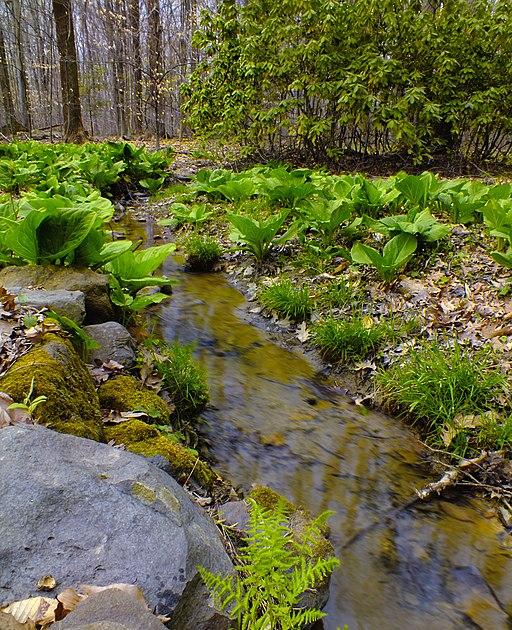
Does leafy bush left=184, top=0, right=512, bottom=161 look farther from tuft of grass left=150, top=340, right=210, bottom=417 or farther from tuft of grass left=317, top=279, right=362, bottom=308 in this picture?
tuft of grass left=150, top=340, right=210, bottom=417

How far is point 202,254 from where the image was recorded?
679cm

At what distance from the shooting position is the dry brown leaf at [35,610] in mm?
1120

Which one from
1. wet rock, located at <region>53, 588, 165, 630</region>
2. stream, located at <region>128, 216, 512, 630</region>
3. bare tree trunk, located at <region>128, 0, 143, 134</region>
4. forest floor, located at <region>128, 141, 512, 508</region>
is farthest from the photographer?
bare tree trunk, located at <region>128, 0, 143, 134</region>

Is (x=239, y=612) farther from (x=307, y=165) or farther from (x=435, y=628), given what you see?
(x=307, y=165)

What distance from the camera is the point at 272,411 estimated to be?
12.1ft

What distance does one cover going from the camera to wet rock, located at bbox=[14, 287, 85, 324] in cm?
292

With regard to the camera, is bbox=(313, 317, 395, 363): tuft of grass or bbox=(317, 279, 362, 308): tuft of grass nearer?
bbox=(313, 317, 395, 363): tuft of grass

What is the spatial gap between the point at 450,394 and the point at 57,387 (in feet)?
8.19

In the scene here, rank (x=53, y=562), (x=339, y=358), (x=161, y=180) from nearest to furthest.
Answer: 1. (x=53, y=562)
2. (x=339, y=358)
3. (x=161, y=180)

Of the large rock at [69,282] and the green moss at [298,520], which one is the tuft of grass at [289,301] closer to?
the large rock at [69,282]

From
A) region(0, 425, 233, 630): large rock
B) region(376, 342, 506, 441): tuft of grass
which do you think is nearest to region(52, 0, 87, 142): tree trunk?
region(376, 342, 506, 441): tuft of grass

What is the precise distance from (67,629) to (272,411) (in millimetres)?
2736

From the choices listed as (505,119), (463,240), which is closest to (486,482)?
(463,240)

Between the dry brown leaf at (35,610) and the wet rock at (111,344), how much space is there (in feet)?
6.90
